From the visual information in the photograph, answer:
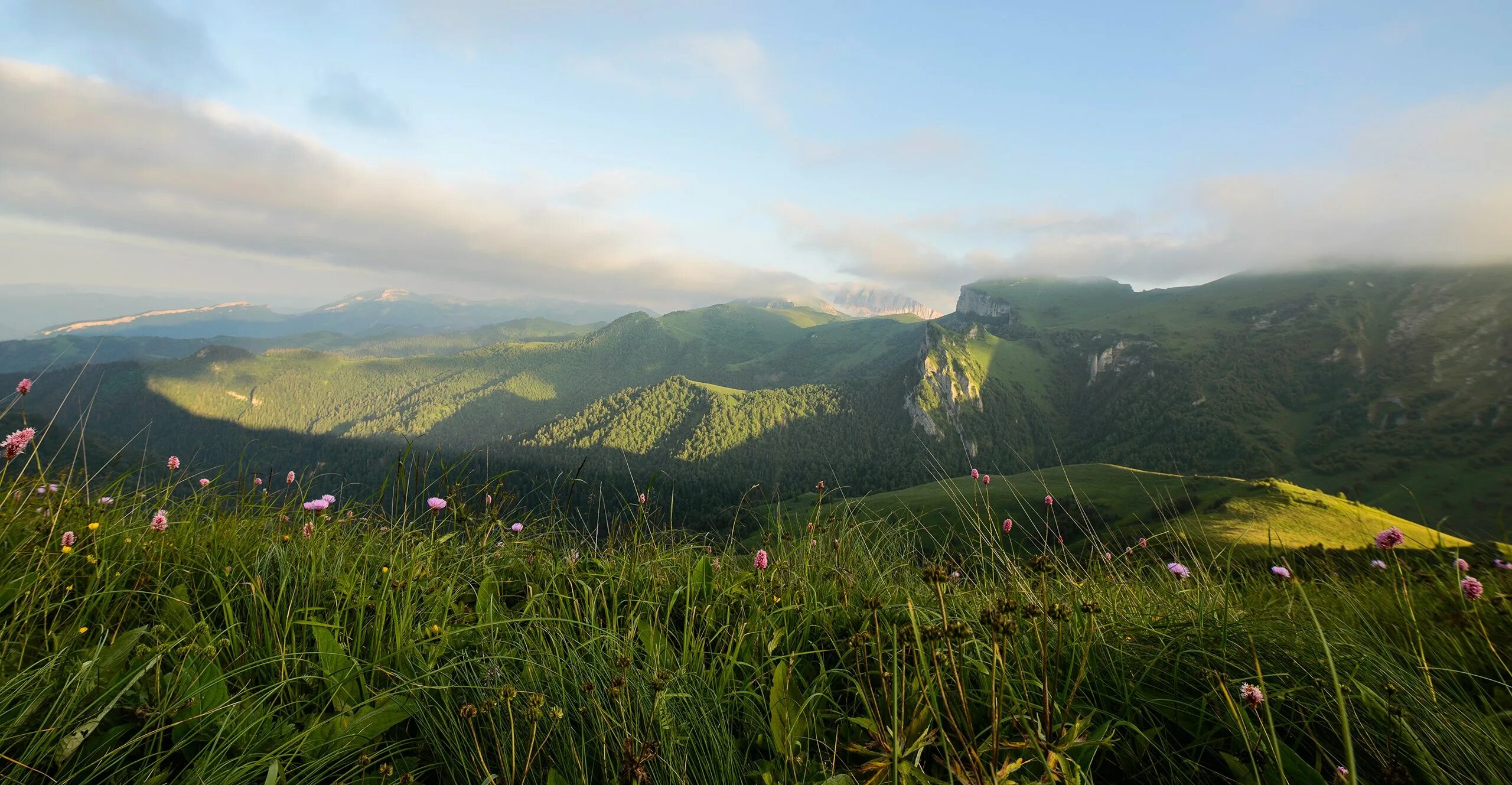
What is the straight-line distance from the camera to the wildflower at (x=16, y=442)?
3519 millimetres

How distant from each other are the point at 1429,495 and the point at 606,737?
654 ft

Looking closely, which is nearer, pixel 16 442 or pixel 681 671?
pixel 681 671

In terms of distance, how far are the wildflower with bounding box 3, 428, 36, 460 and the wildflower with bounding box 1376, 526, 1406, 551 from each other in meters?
8.41

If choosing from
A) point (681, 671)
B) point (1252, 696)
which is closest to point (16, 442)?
point (681, 671)

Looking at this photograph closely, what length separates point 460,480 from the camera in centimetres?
666

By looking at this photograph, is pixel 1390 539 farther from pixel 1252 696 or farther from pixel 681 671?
pixel 681 671

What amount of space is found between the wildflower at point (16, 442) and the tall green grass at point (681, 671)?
0.47m

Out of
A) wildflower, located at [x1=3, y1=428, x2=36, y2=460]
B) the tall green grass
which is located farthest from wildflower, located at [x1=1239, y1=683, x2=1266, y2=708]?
wildflower, located at [x1=3, y1=428, x2=36, y2=460]

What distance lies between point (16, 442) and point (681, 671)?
4379 mm

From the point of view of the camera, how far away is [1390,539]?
3.73m

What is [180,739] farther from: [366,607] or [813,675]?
[813,675]

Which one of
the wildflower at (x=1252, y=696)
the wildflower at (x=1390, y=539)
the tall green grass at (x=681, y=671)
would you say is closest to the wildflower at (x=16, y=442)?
the tall green grass at (x=681, y=671)

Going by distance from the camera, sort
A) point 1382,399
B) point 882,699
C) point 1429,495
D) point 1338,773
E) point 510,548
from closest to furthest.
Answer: point 1338,773, point 882,699, point 510,548, point 1429,495, point 1382,399

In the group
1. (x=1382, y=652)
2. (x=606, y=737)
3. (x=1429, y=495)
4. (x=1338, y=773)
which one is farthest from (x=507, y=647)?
(x=1429, y=495)
